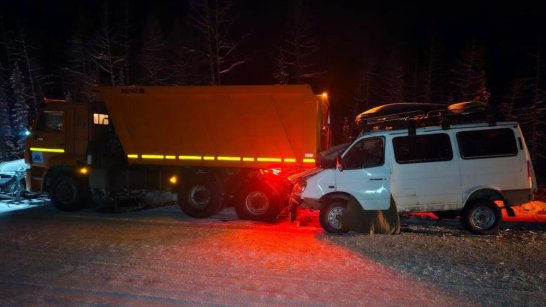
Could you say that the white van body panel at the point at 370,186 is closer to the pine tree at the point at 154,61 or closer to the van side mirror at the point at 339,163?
the van side mirror at the point at 339,163

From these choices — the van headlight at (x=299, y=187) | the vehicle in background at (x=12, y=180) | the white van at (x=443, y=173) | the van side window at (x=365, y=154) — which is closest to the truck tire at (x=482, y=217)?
the white van at (x=443, y=173)

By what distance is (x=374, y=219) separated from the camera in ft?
28.5

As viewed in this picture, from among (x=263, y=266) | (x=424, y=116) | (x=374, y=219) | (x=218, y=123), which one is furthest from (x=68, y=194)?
(x=424, y=116)

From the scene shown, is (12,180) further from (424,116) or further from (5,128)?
(5,128)

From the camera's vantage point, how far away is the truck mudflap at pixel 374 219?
28.5 ft

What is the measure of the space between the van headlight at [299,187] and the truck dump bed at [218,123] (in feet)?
2.63

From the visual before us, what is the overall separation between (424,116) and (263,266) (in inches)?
184

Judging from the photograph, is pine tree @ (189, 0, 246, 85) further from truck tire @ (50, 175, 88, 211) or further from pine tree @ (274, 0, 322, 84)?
truck tire @ (50, 175, 88, 211)

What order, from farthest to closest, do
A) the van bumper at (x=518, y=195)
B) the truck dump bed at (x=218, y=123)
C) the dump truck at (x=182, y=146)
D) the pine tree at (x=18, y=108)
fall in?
the pine tree at (x=18, y=108) → the dump truck at (x=182, y=146) → the truck dump bed at (x=218, y=123) → the van bumper at (x=518, y=195)

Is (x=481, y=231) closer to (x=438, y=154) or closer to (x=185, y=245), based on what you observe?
(x=438, y=154)

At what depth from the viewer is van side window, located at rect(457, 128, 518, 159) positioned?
8.43 metres

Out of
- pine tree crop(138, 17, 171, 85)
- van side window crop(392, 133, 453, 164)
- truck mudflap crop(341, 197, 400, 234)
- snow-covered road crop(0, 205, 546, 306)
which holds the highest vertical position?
pine tree crop(138, 17, 171, 85)

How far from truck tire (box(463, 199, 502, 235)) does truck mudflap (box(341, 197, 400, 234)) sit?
135 cm

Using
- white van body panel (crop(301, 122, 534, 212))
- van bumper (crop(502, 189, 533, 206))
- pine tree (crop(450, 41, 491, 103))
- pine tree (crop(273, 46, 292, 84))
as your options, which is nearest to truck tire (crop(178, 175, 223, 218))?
white van body panel (crop(301, 122, 534, 212))
